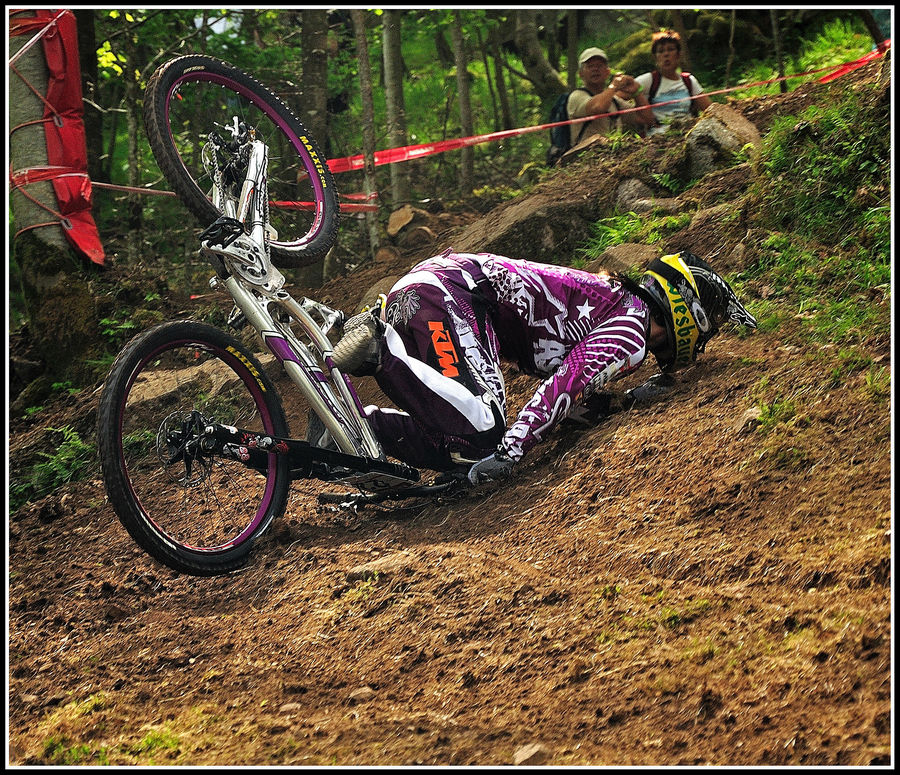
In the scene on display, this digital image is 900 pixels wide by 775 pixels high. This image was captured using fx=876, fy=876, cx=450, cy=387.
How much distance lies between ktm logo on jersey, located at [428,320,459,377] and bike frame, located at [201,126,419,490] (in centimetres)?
47

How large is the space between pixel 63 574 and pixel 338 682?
7.58ft

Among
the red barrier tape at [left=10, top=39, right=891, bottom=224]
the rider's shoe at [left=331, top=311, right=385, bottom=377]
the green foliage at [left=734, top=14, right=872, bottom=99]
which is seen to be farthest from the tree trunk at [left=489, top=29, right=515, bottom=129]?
the rider's shoe at [left=331, top=311, right=385, bottom=377]

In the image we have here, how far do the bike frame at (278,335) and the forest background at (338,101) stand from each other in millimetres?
2972

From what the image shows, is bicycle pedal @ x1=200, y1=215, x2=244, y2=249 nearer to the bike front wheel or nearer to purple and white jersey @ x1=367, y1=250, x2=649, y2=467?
the bike front wheel

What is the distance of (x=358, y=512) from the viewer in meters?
4.71

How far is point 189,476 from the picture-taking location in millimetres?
4051

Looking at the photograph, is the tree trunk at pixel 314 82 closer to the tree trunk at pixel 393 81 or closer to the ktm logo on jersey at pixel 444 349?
the tree trunk at pixel 393 81

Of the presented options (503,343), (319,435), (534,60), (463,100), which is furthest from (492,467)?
(534,60)

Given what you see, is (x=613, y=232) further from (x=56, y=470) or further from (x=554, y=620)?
(x=56, y=470)

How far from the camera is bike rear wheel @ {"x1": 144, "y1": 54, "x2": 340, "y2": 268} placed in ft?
13.4

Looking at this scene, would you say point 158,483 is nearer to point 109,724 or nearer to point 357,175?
point 109,724

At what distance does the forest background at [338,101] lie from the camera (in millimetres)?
7410

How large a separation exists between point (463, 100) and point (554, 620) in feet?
32.1

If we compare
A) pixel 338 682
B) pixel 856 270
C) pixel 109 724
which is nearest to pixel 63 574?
pixel 109 724
